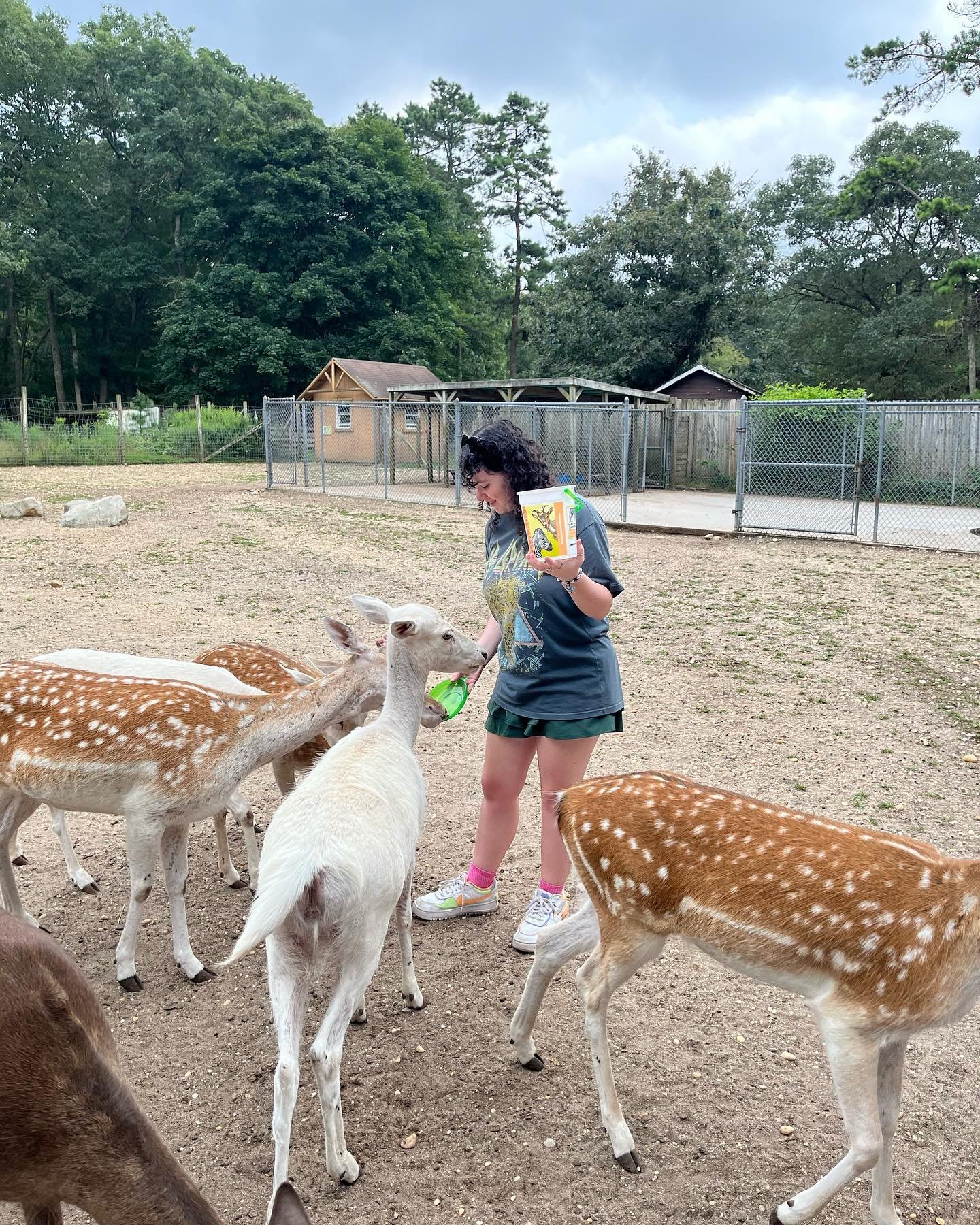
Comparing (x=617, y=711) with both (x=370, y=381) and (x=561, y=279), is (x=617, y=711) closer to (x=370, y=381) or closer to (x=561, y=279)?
(x=370, y=381)

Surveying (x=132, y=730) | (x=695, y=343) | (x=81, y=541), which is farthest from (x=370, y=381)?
(x=132, y=730)

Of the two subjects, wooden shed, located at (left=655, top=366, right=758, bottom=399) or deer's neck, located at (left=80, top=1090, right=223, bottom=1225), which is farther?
wooden shed, located at (left=655, top=366, right=758, bottom=399)

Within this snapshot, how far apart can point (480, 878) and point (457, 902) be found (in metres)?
0.14

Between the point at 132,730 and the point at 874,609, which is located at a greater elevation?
the point at 132,730

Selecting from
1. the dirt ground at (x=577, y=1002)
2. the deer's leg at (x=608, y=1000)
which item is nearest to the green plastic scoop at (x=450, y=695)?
the dirt ground at (x=577, y=1002)

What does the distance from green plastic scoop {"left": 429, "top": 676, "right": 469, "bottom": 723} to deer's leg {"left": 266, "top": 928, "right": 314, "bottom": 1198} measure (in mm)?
1301

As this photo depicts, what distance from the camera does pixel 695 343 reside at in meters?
34.1

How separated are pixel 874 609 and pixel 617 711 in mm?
6889

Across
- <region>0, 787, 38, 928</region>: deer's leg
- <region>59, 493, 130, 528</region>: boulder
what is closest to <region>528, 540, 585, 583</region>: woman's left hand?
<region>0, 787, 38, 928</region>: deer's leg

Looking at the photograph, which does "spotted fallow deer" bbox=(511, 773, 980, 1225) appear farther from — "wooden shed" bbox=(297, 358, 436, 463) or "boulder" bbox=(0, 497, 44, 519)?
"wooden shed" bbox=(297, 358, 436, 463)

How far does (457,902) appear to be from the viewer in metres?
3.88

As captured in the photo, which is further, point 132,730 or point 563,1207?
point 132,730

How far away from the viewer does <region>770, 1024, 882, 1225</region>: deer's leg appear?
7.27 feet

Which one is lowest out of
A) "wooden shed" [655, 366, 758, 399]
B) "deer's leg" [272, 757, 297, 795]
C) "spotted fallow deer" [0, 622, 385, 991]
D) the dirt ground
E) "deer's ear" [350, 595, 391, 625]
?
the dirt ground
